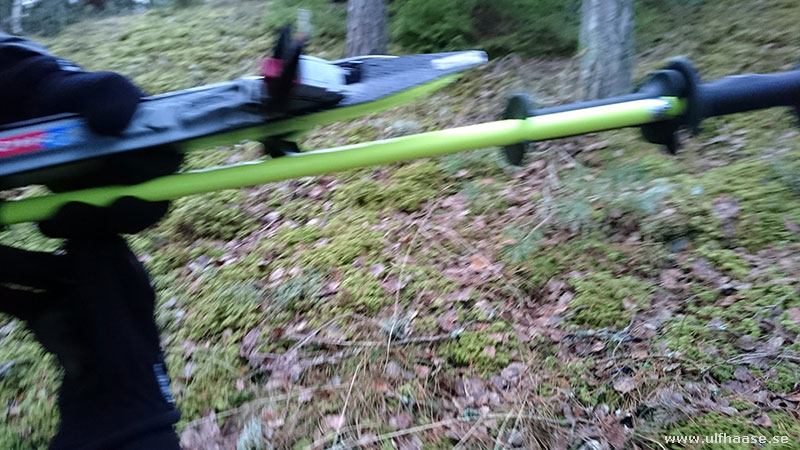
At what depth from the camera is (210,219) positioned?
189 inches

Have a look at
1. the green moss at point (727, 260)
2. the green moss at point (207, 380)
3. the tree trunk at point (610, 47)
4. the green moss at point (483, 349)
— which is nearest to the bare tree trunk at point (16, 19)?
the green moss at point (207, 380)

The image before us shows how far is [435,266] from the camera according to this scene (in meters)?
3.73

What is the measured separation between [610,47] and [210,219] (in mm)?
3677

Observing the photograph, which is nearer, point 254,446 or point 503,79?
point 254,446

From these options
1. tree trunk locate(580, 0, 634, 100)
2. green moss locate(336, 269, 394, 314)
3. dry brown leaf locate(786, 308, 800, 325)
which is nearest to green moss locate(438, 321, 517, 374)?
green moss locate(336, 269, 394, 314)

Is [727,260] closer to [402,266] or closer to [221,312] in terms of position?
[402,266]

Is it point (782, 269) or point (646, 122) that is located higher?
point (646, 122)

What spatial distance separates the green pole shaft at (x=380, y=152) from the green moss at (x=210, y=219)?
265 centimetres

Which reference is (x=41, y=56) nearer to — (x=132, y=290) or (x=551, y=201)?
(x=132, y=290)

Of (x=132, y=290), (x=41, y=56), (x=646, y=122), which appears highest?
(x=41, y=56)

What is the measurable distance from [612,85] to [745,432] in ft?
10.4

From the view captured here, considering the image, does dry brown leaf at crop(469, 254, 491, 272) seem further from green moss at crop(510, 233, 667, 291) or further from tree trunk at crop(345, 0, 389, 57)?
tree trunk at crop(345, 0, 389, 57)

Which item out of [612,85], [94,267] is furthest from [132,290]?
[612,85]

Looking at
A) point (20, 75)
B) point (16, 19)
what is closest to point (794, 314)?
point (20, 75)
